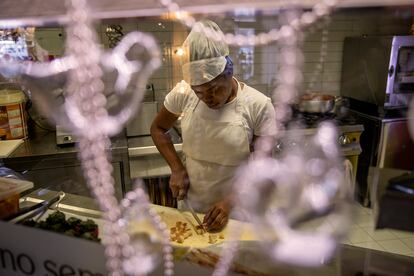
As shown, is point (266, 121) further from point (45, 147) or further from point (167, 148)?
point (45, 147)

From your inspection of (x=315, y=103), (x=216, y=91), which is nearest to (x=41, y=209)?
(x=216, y=91)

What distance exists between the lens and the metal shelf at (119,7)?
0.33 m

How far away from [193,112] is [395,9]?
268mm

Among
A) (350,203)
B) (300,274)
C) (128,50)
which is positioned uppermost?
(128,50)

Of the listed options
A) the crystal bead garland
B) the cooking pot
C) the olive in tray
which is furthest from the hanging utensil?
the cooking pot

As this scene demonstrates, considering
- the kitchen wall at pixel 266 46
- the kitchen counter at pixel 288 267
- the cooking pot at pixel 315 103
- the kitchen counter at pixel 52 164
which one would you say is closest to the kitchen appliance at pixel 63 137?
the kitchen counter at pixel 52 164

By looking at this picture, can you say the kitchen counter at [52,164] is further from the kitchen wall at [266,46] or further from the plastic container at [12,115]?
the kitchen wall at [266,46]

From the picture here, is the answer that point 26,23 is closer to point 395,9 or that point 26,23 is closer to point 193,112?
point 193,112

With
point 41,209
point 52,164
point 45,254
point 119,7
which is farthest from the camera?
point 52,164

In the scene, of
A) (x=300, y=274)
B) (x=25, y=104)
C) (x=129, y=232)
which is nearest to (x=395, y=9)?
(x=300, y=274)

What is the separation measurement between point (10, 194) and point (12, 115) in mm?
167

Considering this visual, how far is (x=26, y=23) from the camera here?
43 cm

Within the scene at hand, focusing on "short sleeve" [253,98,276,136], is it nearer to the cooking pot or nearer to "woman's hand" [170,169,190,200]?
the cooking pot

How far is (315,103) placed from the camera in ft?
1.32
